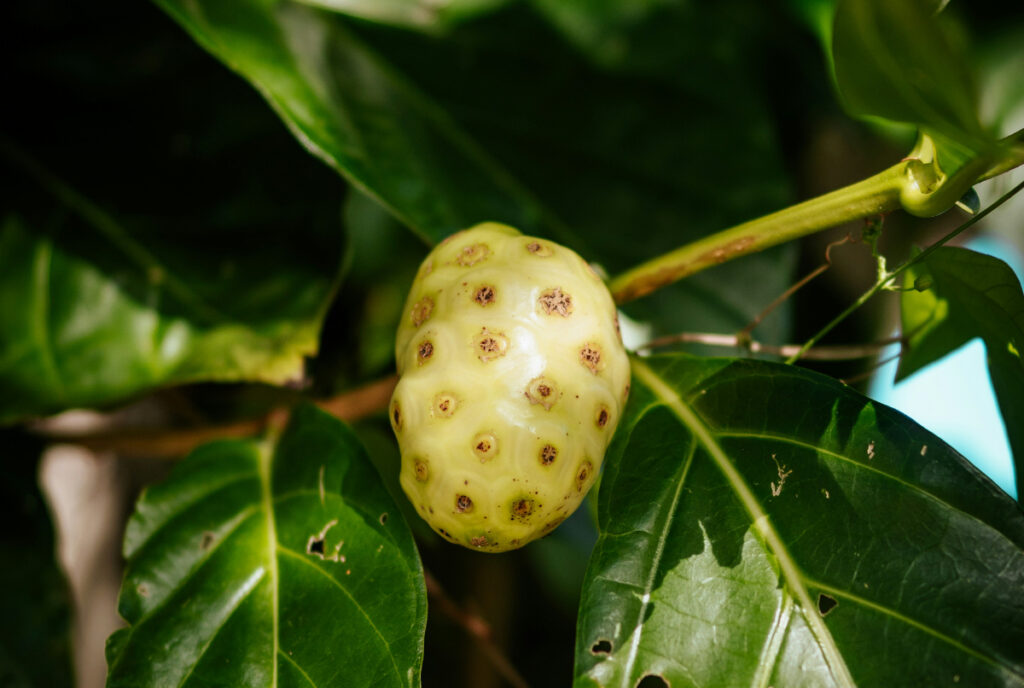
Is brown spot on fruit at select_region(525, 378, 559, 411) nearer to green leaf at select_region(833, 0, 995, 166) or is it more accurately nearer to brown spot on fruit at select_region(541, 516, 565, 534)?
brown spot on fruit at select_region(541, 516, 565, 534)

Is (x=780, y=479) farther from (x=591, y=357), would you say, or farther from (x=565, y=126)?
(x=565, y=126)

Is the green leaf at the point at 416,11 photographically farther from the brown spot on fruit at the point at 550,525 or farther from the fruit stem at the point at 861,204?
the brown spot on fruit at the point at 550,525

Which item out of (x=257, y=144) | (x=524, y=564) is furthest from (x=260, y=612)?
(x=524, y=564)

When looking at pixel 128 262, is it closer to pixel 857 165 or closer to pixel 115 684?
pixel 115 684

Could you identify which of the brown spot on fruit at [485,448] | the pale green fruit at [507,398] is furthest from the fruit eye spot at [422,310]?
the brown spot on fruit at [485,448]

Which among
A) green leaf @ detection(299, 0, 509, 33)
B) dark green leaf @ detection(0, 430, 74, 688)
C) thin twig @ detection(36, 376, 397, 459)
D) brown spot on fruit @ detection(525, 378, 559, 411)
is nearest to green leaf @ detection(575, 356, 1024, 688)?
brown spot on fruit @ detection(525, 378, 559, 411)

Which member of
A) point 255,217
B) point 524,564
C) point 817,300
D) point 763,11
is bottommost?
point 524,564

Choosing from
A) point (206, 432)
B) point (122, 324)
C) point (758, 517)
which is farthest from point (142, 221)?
point (758, 517)
